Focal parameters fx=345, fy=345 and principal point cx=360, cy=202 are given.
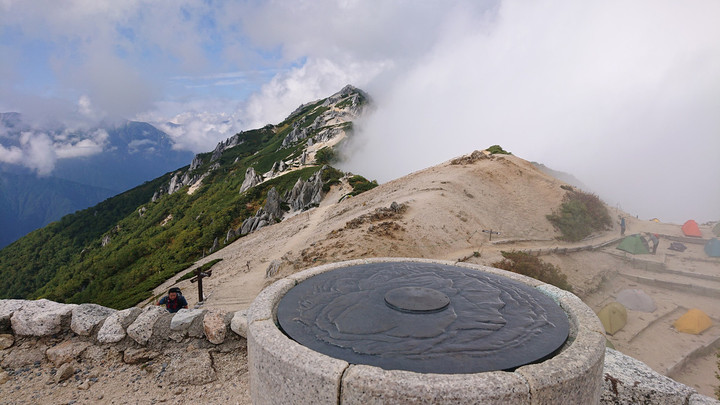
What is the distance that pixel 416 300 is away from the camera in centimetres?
444

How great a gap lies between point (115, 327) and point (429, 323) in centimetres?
600

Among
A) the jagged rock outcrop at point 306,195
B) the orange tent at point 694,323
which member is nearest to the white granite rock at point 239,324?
the orange tent at point 694,323

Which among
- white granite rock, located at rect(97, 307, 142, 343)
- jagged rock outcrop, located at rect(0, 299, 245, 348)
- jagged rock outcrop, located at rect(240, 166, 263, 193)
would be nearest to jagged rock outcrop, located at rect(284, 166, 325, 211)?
jagged rock outcrop, located at rect(240, 166, 263, 193)

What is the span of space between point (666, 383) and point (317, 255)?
12524mm

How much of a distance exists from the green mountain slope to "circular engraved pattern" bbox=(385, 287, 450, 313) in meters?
24.0

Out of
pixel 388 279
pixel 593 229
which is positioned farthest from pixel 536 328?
pixel 593 229

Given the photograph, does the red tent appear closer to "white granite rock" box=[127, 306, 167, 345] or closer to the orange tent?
the orange tent

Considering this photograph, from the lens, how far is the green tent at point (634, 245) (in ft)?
75.2

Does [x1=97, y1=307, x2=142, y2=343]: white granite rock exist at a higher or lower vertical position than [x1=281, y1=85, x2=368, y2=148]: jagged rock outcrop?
lower

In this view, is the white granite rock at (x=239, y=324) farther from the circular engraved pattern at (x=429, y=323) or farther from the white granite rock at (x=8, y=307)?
the white granite rock at (x=8, y=307)

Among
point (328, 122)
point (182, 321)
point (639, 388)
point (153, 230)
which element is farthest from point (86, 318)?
point (328, 122)

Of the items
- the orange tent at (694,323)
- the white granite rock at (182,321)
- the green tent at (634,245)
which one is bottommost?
the orange tent at (694,323)

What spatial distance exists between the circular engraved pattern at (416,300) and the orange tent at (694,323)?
17346 mm

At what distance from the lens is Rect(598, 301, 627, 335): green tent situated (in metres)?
15.1
